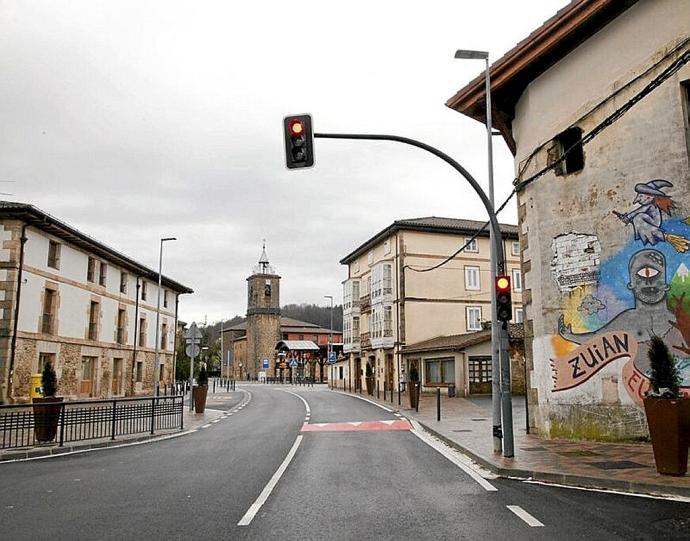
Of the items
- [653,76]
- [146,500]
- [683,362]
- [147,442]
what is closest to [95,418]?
[147,442]

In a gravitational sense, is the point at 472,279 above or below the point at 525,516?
above

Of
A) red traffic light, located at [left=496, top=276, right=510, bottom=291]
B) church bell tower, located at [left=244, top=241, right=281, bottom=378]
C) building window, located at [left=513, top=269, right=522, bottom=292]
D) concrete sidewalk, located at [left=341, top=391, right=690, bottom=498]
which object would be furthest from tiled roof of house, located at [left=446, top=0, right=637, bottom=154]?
church bell tower, located at [left=244, top=241, right=281, bottom=378]

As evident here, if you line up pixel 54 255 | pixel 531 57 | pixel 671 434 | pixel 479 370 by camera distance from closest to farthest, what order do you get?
pixel 671 434 → pixel 531 57 → pixel 54 255 → pixel 479 370

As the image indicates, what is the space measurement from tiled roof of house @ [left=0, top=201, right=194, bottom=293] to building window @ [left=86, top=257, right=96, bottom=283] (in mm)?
478

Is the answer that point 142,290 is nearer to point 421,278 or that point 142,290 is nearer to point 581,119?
point 421,278

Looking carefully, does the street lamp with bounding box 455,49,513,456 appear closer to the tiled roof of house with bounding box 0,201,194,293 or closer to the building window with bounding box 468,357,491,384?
the tiled roof of house with bounding box 0,201,194,293

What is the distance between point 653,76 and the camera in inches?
468

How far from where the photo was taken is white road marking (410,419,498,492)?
8.62 metres

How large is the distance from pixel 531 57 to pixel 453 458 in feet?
30.1

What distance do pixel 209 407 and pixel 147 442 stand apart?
13.8 m

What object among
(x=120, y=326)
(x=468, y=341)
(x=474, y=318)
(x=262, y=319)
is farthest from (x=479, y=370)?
(x=262, y=319)

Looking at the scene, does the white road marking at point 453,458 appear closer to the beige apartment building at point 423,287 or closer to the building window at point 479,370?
the building window at point 479,370

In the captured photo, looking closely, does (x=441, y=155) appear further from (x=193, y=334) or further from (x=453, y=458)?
(x=193, y=334)

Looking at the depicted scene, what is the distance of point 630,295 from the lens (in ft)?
40.1
